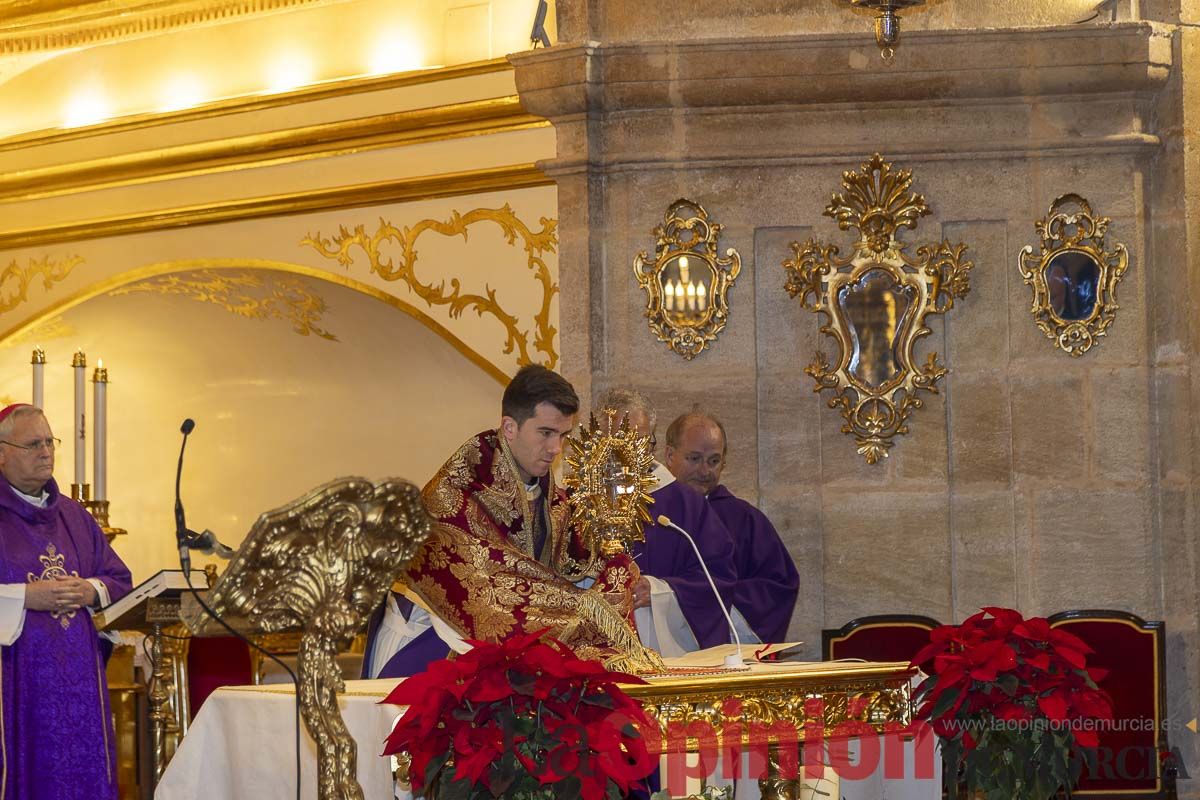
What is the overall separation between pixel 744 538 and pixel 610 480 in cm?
198

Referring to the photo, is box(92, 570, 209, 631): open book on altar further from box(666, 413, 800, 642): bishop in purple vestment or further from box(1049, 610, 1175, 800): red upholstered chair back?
box(1049, 610, 1175, 800): red upholstered chair back

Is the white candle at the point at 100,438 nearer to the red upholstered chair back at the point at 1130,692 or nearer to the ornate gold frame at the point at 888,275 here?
the ornate gold frame at the point at 888,275

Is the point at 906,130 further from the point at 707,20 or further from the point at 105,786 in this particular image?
the point at 105,786

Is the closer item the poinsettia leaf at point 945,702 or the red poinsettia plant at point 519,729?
the red poinsettia plant at point 519,729

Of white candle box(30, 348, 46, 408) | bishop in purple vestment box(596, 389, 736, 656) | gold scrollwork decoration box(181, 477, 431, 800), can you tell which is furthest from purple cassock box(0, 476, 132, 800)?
gold scrollwork decoration box(181, 477, 431, 800)

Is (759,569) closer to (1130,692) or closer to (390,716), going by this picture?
(1130,692)

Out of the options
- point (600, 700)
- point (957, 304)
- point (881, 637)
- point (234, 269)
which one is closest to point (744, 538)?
point (881, 637)

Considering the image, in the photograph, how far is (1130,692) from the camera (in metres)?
6.55

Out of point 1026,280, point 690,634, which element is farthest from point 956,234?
point 690,634

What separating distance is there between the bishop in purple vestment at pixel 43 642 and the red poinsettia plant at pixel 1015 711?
288 centimetres

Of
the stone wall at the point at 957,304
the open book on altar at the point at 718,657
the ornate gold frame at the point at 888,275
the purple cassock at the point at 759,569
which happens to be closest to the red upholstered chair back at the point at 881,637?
the purple cassock at the point at 759,569

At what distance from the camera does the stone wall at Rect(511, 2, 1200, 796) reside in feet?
22.9

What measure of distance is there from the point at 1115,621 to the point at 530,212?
9.52 feet

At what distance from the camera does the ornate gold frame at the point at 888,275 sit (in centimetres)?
707
